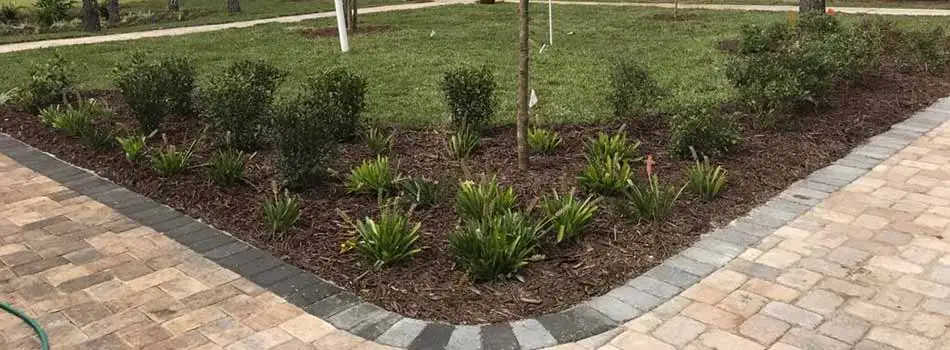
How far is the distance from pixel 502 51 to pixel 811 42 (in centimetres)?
441

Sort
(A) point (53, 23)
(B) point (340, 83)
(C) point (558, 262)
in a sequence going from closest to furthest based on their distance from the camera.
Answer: (C) point (558, 262)
(B) point (340, 83)
(A) point (53, 23)

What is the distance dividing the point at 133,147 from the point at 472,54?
17.4ft

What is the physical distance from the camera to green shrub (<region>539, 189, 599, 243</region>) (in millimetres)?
3787

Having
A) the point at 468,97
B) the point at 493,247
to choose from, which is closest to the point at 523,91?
the point at 468,97

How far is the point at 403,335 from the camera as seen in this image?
3066 mm

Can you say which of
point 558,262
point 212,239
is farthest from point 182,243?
point 558,262

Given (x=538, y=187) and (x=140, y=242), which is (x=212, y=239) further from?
(x=538, y=187)

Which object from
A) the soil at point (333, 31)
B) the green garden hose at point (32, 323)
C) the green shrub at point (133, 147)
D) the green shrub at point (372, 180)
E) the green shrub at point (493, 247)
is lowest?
the green garden hose at point (32, 323)

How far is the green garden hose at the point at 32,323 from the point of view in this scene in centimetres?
297

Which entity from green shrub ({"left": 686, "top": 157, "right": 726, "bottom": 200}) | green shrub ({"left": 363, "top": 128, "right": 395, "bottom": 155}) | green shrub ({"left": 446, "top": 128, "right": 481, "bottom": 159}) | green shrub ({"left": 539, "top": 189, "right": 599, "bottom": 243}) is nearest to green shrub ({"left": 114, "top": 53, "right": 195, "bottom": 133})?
green shrub ({"left": 363, "top": 128, "right": 395, "bottom": 155})

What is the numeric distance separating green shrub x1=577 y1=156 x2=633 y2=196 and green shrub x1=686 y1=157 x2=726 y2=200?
334 millimetres

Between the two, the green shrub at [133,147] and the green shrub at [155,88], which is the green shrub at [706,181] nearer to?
the green shrub at [133,147]

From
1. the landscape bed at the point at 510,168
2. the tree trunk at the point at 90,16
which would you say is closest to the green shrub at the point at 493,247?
the landscape bed at the point at 510,168

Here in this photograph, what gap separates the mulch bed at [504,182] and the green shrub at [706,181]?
0.06 m
